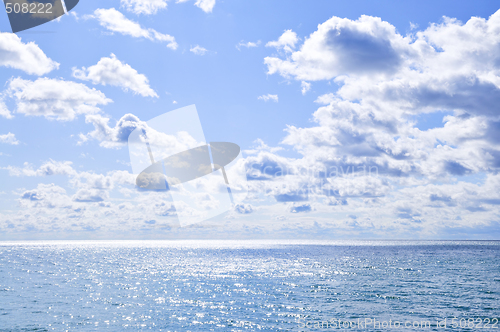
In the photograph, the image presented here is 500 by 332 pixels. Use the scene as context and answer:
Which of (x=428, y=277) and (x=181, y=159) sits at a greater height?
(x=181, y=159)

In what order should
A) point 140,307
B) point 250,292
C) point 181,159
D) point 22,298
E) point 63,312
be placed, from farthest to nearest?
point 250,292, point 22,298, point 140,307, point 63,312, point 181,159

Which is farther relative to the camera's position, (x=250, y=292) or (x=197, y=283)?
(x=197, y=283)

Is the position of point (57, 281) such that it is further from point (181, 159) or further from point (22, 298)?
point (181, 159)

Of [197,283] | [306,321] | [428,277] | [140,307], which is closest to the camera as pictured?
[306,321]

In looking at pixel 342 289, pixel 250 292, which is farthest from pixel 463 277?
pixel 250 292

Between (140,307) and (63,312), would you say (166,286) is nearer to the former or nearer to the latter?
(140,307)

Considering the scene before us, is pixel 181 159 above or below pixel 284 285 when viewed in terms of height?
above

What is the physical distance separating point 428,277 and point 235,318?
47.5 meters

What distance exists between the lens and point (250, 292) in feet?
169

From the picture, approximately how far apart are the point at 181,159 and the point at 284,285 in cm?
3534

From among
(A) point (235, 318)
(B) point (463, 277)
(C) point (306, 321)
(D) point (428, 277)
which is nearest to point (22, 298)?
(A) point (235, 318)

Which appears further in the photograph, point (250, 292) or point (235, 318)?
point (250, 292)

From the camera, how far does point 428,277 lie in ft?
224

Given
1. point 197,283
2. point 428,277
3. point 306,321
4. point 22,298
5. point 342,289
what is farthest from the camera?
point 428,277
